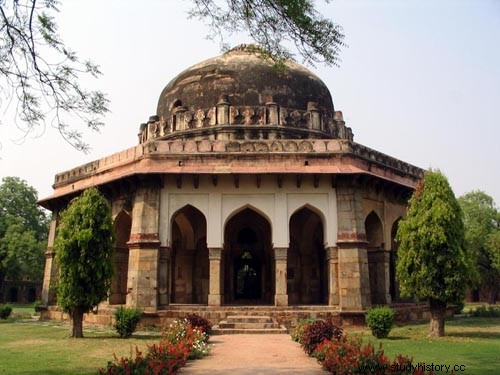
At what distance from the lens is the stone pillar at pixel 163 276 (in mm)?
14250

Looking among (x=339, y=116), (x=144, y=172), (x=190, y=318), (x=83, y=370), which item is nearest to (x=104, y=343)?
(x=190, y=318)

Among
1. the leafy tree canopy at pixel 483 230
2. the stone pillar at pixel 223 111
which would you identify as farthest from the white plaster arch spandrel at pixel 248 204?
the leafy tree canopy at pixel 483 230

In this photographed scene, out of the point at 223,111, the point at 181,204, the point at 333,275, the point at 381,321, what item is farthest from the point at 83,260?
the point at 223,111

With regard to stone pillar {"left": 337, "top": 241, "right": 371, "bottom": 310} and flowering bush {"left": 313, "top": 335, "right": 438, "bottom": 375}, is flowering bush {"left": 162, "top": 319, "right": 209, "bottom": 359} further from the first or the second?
stone pillar {"left": 337, "top": 241, "right": 371, "bottom": 310}

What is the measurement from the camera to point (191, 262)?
56.3ft

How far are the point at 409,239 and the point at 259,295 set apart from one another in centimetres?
761

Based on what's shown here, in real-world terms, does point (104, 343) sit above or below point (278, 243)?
below

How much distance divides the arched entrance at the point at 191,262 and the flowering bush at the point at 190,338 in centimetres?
599

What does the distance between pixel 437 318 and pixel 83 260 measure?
328 inches

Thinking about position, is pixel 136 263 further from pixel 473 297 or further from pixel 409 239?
pixel 473 297

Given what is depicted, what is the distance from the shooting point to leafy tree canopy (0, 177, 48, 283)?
31.4 metres

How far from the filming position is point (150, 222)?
14531 mm

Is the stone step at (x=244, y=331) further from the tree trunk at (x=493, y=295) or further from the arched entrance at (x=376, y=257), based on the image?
the tree trunk at (x=493, y=295)

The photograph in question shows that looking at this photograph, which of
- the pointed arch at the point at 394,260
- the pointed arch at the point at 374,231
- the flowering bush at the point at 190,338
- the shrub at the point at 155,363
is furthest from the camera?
the pointed arch at the point at 394,260
